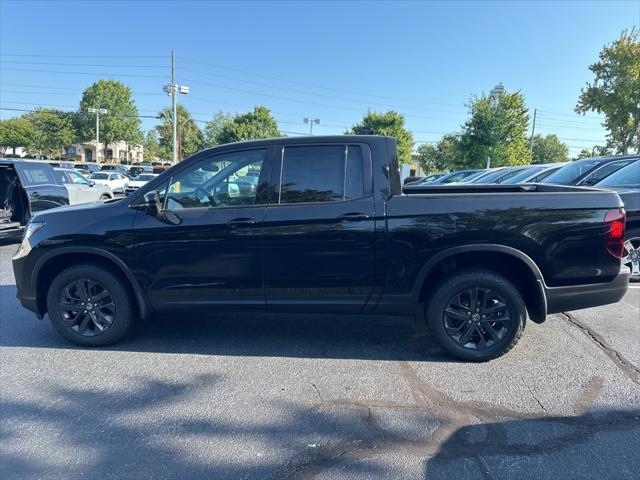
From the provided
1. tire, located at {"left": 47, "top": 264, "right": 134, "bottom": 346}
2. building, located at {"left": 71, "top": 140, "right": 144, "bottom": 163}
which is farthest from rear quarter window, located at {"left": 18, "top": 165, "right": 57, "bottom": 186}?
building, located at {"left": 71, "top": 140, "right": 144, "bottom": 163}

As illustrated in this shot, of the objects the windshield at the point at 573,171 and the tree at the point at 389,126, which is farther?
the tree at the point at 389,126

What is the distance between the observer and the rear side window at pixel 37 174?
8.56 m

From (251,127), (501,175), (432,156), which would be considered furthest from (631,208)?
(432,156)

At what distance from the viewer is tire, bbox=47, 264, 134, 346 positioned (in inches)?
151

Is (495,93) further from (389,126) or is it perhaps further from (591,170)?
(389,126)

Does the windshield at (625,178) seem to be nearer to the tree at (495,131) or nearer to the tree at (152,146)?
the tree at (495,131)

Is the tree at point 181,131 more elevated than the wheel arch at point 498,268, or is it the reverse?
the tree at point 181,131

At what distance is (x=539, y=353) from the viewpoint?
386 cm

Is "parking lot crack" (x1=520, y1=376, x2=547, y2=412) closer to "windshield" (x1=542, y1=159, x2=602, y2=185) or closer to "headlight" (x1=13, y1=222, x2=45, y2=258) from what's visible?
"headlight" (x1=13, y1=222, x2=45, y2=258)

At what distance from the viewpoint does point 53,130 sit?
2562 inches

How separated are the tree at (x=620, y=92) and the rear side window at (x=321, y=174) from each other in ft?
91.6

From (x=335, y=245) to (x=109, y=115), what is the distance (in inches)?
2775

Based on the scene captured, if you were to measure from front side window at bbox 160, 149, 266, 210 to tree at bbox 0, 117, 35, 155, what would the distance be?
77.3 meters

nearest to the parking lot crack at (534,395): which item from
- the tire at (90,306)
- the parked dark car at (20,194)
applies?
the tire at (90,306)
